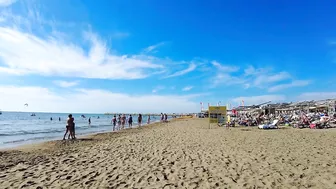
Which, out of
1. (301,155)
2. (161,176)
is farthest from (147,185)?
(301,155)

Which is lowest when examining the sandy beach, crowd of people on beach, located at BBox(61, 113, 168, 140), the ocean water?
the ocean water

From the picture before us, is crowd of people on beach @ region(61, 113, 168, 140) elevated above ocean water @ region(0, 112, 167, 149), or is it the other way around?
crowd of people on beach @ region(61, 113, 168, 140)

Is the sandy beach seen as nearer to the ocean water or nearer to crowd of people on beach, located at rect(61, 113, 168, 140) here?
crowd of people on beach, located at rect(61, 113, 168, 140)

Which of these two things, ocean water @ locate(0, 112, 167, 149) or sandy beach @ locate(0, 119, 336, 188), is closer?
sandy beach @ locate(0, 119, 336, 188)

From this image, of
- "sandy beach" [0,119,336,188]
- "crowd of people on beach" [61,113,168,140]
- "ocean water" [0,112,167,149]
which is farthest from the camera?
"ocean water" [0,112,167,149]

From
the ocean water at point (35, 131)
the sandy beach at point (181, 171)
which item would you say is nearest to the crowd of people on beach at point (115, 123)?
the ocean water at point (35, 131)

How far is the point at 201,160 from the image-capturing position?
665 cm

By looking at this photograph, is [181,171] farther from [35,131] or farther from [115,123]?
[35,131]

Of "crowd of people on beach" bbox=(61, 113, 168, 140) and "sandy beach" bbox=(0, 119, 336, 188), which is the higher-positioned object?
"crowd of people on beach" bbox=(61, 113, 168, 140)

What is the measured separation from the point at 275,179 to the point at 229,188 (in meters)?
1.22

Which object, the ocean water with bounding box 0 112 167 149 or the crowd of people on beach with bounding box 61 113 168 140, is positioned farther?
the ocean water with bounding box 0 112 167 149

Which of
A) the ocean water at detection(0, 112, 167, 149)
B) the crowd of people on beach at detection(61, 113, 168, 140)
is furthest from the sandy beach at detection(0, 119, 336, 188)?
the ocean water at detection(0, 112, 167, 149)

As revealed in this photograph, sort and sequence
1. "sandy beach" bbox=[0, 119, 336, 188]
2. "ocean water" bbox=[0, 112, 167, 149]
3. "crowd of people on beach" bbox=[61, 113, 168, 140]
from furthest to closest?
"ocean water" bbox=[0, 112, 167, 149]
"crowd of people on beach" bbox=[61, 113, 168, 140]
"sandy beach" bbox=[0, 119, 336, 188]

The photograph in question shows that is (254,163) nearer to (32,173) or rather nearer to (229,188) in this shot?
(229,188)
